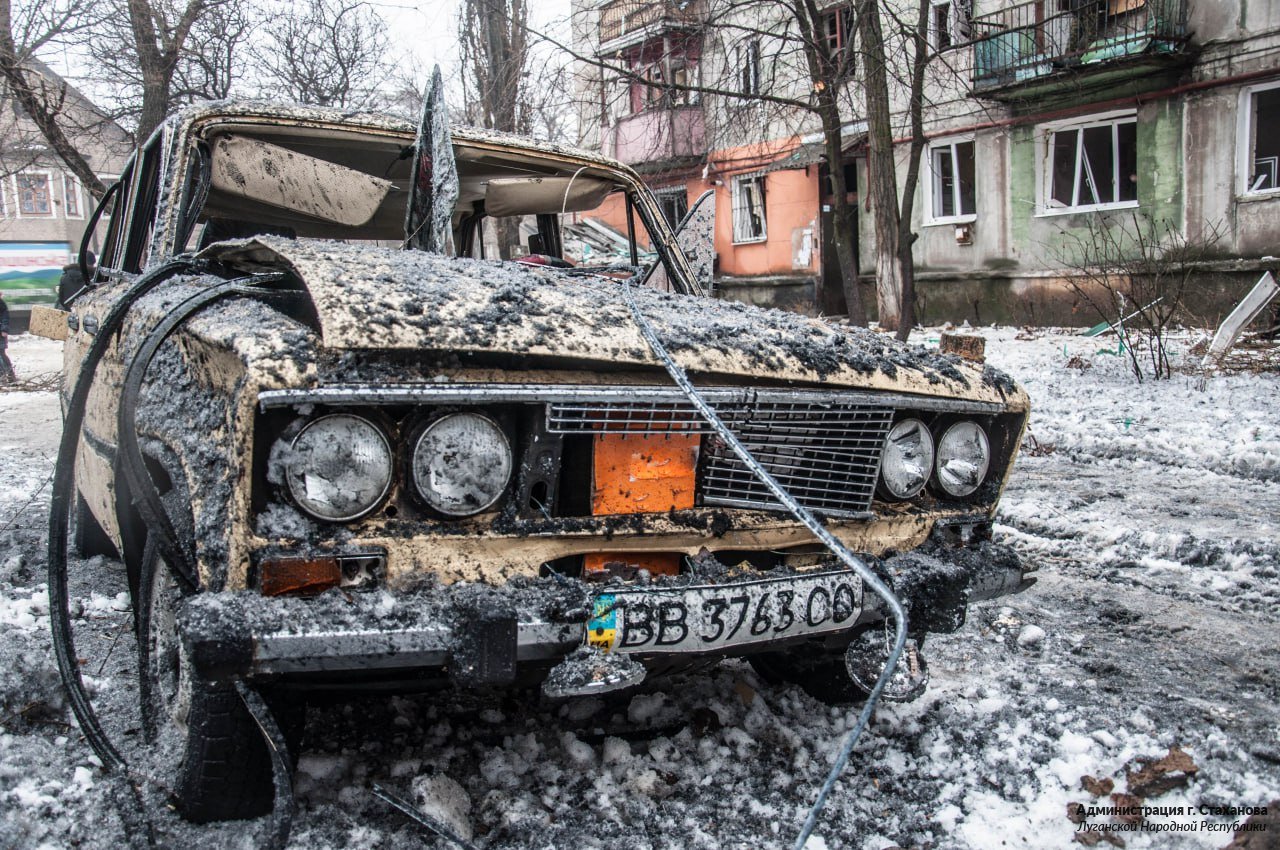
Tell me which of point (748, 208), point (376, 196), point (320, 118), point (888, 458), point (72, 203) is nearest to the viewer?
point (888, 458)

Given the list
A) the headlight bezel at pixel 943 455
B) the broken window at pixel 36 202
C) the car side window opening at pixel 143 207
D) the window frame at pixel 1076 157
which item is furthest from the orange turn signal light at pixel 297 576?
the broken window at pixel 36 202

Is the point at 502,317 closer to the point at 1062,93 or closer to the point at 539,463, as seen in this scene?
the point at 539,463

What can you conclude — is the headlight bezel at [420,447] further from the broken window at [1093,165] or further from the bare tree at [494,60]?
the broken window at [1093,165]

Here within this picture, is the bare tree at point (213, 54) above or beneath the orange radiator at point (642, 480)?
above

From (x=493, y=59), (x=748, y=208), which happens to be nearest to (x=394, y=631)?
(x=493, y=59)

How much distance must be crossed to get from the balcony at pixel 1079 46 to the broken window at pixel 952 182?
134cm

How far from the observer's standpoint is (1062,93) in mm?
15391

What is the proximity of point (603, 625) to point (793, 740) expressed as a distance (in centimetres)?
101

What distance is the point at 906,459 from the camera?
8.25ft

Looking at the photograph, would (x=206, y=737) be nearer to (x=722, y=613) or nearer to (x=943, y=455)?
(x=722, y=613)

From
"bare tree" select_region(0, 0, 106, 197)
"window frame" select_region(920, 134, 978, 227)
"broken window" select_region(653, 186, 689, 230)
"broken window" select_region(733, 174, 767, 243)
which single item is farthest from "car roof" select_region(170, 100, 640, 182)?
"broken window" select_region(653, 186, 689, 230)

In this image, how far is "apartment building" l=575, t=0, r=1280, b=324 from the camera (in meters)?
12.6

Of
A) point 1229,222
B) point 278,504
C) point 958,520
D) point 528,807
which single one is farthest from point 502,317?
point 1229,222

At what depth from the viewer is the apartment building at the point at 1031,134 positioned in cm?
1256
